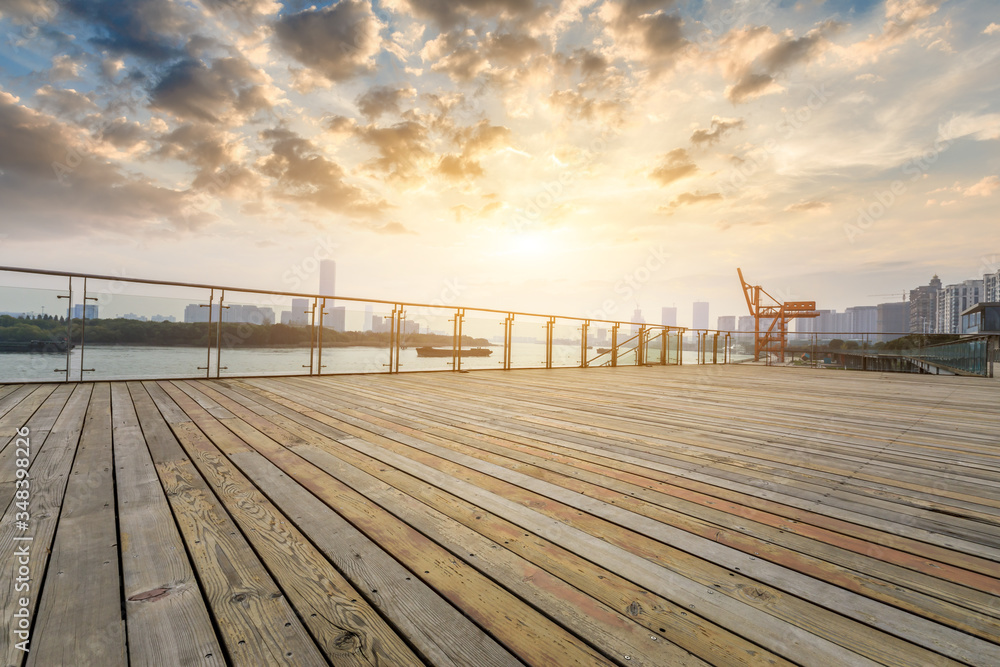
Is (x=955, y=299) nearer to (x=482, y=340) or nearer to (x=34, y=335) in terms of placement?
(x=482, y=340)

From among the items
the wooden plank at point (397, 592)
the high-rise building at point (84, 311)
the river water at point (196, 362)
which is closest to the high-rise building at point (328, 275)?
the river water at point (196, 362)

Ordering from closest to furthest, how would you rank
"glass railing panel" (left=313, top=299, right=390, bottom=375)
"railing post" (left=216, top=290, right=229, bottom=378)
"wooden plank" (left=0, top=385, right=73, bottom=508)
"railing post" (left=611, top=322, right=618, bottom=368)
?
"wooden plank" (left=0, top=385, right=73, bottom=508)
"railing post" (left=216, top=290, right=229, bottom=378)
"glass railing panel" (left=313, top=299, right=390, bottom=375)
"railing post" (left=611, top=322, right=618, bottom=368)

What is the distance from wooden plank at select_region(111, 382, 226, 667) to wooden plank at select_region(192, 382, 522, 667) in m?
0.28

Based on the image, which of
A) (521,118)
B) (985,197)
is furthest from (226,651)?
(985,197)

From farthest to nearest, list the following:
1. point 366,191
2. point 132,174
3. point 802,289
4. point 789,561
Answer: point 802,289 → point 366,191 → point 132,174 → point 789,561

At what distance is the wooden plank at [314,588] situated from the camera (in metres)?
0.71

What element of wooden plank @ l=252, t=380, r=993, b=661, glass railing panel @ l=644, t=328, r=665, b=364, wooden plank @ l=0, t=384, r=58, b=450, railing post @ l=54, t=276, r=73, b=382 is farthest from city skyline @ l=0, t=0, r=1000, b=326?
wooden plank @ l=252, t=380, r=993, b=661

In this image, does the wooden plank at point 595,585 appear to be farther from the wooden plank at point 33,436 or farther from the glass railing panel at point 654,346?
the glass railing panel at point 654,346

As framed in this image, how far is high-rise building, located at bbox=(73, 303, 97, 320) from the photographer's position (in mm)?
4293

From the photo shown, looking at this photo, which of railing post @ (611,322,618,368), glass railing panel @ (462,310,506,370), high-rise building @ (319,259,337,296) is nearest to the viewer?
glass railing panel @ (462,310,506,370)

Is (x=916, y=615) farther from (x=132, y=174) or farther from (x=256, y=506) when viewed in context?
(x=132, y=174)

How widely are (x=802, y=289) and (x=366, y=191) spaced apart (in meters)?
28.3

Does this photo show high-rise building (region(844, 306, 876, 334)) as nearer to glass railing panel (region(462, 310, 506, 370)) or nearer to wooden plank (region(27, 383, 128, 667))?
glass railing panel (region(462, 310, 506, 370))

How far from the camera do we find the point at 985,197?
28.6ft
